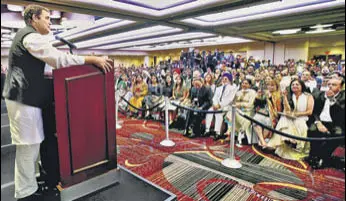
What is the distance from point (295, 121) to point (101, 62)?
253cm

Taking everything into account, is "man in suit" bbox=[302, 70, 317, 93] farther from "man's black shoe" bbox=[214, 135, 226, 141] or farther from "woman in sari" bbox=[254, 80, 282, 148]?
"man's black shoe" bbox=[214, 135, 226, 141]

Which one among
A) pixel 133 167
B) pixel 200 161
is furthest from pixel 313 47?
pixel 133 167

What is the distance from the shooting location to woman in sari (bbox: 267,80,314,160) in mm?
2637

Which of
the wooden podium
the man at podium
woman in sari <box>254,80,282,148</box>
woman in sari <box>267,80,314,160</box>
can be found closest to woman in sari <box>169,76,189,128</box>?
woman in sari <box>254,80,282,148</box>

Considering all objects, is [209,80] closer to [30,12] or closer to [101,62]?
[101,62]

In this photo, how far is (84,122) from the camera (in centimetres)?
159

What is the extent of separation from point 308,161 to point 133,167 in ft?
7.42

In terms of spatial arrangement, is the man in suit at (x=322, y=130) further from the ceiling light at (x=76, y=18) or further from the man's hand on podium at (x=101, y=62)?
the ceiling light at (x=76, y=18)

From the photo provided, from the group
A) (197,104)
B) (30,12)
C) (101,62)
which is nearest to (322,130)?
(197,104)

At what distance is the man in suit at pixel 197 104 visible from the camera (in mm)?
3838

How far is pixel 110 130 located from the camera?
177 cm

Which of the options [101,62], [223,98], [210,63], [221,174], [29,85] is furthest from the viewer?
A: [210,63]

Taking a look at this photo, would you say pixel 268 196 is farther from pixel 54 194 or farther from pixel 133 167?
pixel 54 194

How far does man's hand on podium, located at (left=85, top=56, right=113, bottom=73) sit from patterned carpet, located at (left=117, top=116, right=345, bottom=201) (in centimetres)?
133
